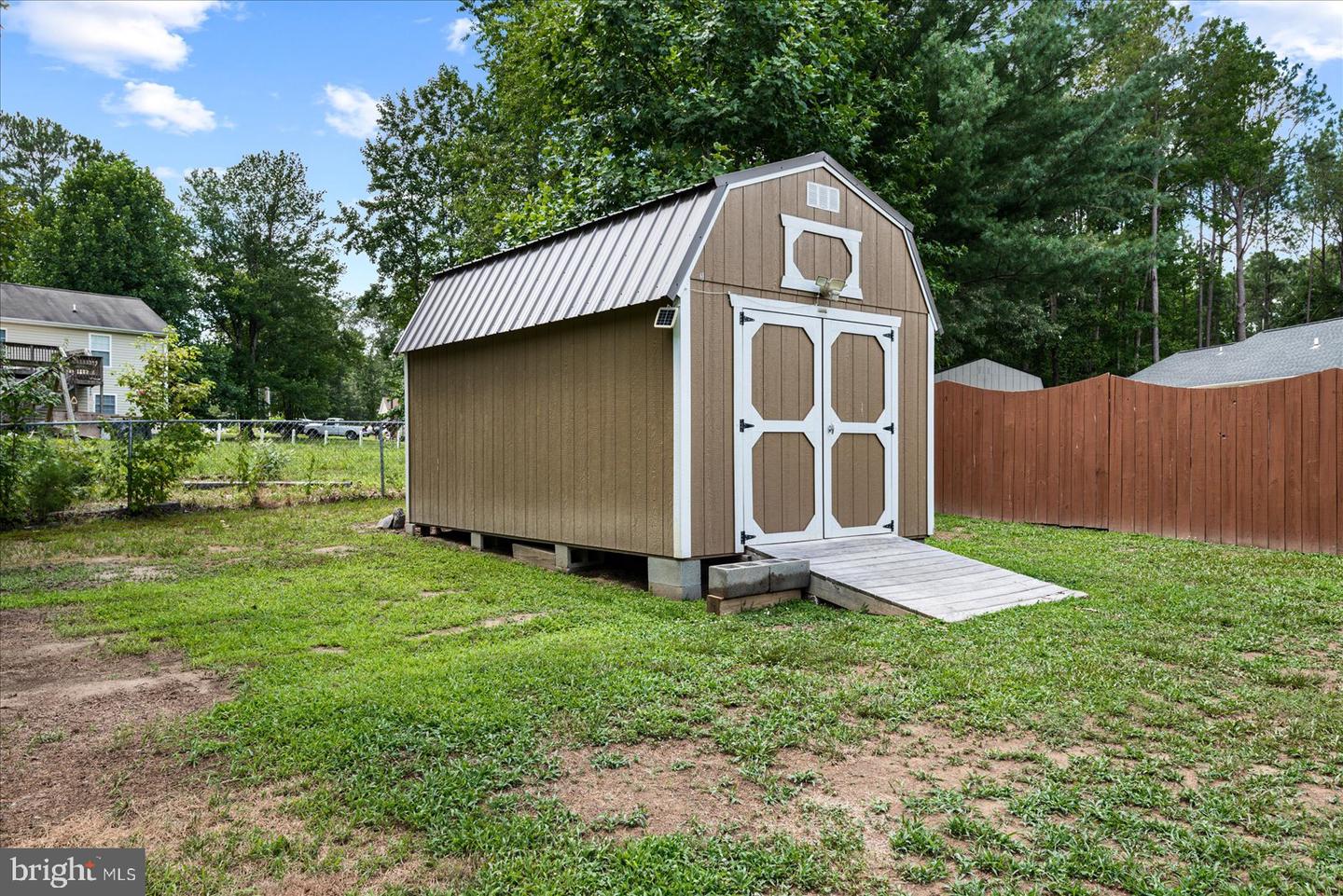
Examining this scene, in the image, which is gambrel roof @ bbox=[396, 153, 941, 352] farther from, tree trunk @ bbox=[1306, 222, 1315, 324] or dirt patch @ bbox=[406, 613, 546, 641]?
tree trunk @ bbox=[1306, 222, 1315, 324]

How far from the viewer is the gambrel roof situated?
565 cm

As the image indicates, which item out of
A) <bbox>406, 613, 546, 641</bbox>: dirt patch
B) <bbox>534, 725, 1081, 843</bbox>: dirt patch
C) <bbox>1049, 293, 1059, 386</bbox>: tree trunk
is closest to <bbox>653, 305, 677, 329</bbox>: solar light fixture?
<bbox>406, 613, 546, 641</bbox>: dirt patch

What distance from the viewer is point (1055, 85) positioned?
46.8 ft

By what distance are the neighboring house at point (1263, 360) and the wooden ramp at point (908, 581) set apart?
8.63 m

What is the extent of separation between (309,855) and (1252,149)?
31.0 metres

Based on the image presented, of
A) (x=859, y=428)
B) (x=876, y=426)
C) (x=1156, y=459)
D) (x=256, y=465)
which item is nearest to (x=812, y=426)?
(x=859, y=428)

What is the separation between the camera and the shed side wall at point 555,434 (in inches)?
230

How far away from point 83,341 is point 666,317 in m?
30.6

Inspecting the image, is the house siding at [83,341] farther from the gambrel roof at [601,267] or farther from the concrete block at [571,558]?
the concrete block at [571,558]

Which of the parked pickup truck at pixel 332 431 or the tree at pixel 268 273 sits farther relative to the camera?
the tree at pixel 268 273

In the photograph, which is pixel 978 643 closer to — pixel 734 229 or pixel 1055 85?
pixel 734 229

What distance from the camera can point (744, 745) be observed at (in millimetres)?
2854

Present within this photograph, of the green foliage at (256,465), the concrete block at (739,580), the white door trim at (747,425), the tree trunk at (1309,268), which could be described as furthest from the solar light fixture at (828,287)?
the tree trunk at (1309,268)

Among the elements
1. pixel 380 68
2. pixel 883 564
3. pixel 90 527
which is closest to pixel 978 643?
pixel 883 564
